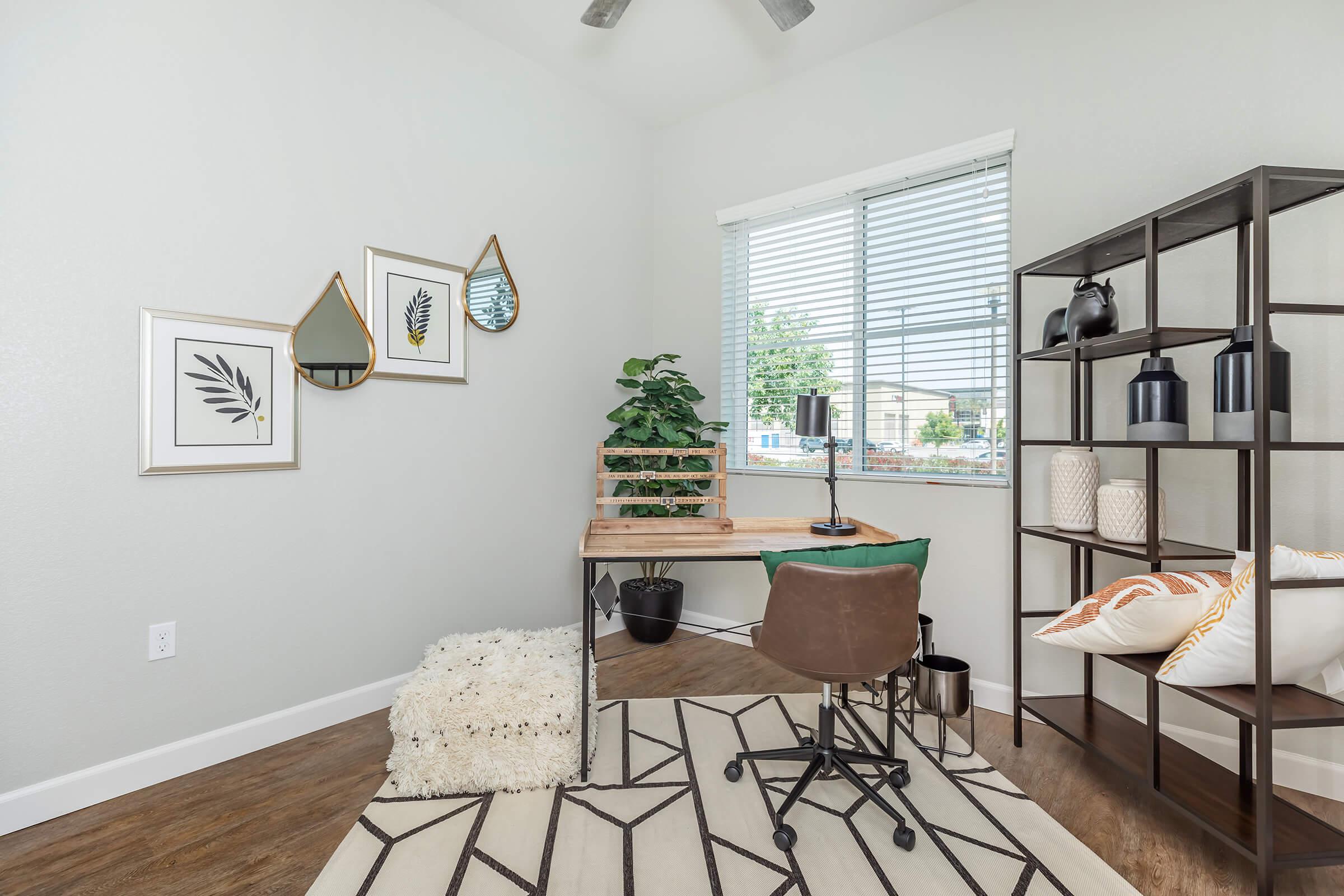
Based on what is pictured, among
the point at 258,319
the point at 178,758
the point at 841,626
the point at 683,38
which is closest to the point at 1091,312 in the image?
the point at 841,626

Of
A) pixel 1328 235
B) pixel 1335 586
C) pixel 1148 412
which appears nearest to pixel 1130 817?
pixel 1335 586

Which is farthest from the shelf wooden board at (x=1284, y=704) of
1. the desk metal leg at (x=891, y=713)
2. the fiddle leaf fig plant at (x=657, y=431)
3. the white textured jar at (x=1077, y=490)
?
the fiddle leaf fig plant at (x=657, y=431)

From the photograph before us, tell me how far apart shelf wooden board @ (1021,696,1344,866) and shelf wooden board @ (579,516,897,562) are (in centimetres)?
89

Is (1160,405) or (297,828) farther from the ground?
(1160,405)

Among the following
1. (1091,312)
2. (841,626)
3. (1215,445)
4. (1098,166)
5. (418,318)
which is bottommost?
(841,626)

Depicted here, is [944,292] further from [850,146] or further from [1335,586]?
[1335,586]

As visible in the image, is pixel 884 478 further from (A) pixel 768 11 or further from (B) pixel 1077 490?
(A) pixel 768 11

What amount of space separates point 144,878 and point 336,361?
167 centimetres

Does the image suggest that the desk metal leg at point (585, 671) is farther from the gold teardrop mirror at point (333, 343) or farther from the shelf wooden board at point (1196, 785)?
the shelf wooden board at point (1196, 785)

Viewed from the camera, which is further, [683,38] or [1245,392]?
[683,38]

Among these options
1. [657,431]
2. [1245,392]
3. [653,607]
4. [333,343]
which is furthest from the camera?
[653,607]

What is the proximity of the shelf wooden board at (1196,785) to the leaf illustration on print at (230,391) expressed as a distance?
3.03m

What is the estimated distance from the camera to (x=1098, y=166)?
2281 mm

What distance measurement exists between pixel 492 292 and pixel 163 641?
185cm
